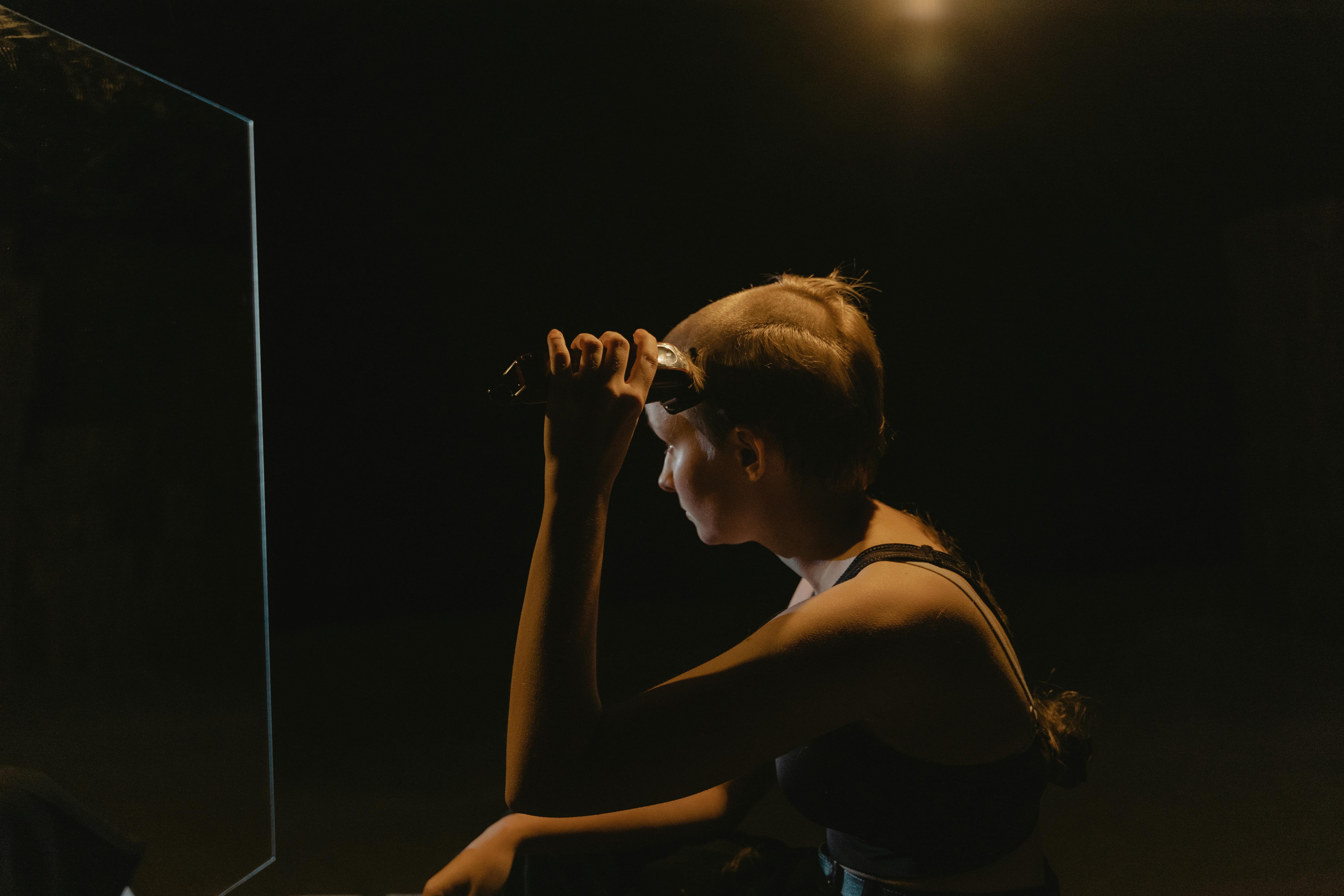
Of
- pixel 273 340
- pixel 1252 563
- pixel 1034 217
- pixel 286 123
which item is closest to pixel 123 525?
pixel 273 340

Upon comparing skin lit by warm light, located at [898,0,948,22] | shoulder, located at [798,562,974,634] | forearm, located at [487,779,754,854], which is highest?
skin lit by warm light, located at [898,0,948,22]

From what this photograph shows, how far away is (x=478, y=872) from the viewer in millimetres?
777

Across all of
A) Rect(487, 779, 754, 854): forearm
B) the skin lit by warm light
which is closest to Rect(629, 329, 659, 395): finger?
Rect(487, 779, 754, 854): forearm

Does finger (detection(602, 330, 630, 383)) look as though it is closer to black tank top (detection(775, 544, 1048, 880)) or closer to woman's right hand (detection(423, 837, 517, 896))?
black tank top (detection(775, 544, 1048, 880))

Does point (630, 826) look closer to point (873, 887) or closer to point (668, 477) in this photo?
point (873, 887)

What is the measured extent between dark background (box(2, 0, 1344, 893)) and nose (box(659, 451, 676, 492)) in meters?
0.74

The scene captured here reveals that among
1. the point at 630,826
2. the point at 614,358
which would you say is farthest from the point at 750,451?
the point at 630,826

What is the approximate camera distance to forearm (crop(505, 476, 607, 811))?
542 millimetres

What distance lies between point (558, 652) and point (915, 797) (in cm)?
34

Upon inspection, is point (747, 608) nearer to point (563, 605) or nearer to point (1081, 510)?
point (1081, 510)

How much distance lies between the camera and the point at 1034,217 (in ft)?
4.91

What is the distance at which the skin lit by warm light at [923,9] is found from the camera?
1425 mm

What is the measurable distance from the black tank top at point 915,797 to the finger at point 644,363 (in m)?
0.23

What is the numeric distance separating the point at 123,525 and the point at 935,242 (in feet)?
4.57
